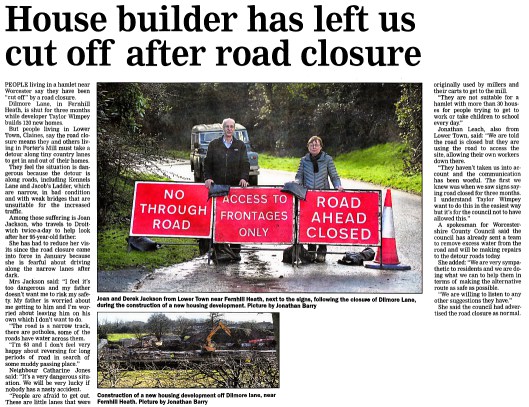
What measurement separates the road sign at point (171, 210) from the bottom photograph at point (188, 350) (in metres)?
0.90

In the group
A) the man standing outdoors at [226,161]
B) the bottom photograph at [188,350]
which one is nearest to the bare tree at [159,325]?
the bottom photograph at [188,350]

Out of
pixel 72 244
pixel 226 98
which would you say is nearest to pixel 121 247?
pixel 72 244

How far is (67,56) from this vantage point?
8.87 meters

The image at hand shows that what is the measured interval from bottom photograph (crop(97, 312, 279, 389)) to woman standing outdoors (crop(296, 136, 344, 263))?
3.09ft

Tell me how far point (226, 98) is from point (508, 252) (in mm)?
3168

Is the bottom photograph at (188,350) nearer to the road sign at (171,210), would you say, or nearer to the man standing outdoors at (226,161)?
the road sign at (171,210)

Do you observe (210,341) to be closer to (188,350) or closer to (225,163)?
(188,350)

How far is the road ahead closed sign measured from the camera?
30.0 feet

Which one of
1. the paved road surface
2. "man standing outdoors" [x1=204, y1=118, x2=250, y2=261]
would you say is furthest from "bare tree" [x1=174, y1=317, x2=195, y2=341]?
"man standing outdoors" [x1=204, y1=118, x2=250, y2=261]

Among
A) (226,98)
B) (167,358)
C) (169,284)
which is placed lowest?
(167,358)

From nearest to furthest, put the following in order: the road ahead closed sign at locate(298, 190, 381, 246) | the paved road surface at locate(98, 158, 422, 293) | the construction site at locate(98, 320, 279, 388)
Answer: the construction site at locate(98, 320, 279, 388) → the paved road surface at locate(98, 158, 422, 293) → the road ahead closed sign at locate(298, 190, 381, 246)

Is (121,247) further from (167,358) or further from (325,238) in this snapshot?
(325,238)

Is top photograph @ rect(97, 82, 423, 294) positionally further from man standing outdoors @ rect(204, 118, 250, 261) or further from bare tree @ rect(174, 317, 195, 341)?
bare tree @ rect(174, 317, 195, 341)

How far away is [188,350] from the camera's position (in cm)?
871
